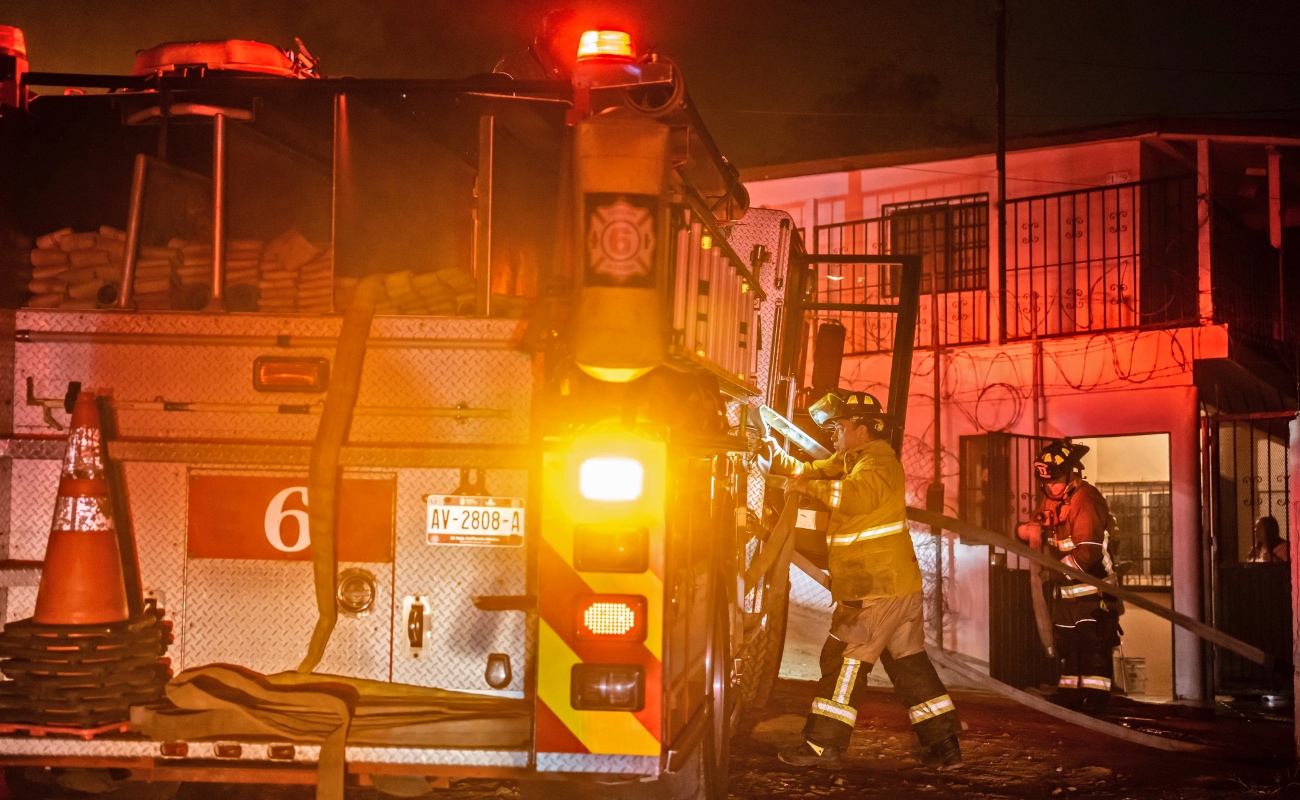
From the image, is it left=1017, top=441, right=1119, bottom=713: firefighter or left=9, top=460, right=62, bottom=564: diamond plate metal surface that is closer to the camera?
left=9, top=460, right=62, bottom=564: diamond plate metal surface

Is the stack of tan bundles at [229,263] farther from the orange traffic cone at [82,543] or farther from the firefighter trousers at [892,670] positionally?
the firefighter trousers at [892,670]

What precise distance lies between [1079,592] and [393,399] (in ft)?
19.6

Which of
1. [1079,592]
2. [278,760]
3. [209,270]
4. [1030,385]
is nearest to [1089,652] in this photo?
[1079,592]

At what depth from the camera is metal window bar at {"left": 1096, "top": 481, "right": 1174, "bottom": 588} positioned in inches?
676

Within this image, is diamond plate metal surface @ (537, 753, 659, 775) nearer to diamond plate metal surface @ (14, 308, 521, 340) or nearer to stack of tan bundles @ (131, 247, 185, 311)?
diamond plate metal surface @ (14, 308, 521, 340)

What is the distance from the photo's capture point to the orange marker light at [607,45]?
14.6ft

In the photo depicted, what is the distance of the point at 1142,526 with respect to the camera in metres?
17.4

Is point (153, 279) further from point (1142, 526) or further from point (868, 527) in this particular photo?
point (1142, 526)

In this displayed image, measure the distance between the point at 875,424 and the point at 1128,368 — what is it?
5813 millimetres

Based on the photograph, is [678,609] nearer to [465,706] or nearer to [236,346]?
[465,706]

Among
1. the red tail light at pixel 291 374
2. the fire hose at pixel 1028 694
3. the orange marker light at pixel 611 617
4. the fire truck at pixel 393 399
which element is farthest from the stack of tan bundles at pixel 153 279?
the fire hose at pixel 1028 694

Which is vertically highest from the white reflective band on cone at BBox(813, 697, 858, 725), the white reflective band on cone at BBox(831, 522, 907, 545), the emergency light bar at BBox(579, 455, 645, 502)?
the emergency light bar at BBox(579, 455, 645, 502)

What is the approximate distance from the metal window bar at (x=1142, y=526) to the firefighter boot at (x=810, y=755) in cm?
1168

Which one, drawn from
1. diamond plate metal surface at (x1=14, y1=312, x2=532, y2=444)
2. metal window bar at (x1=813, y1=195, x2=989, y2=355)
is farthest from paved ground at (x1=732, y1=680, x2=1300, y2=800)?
metal window bar at (x1=813, y1=195, x2=989, y2=355)
